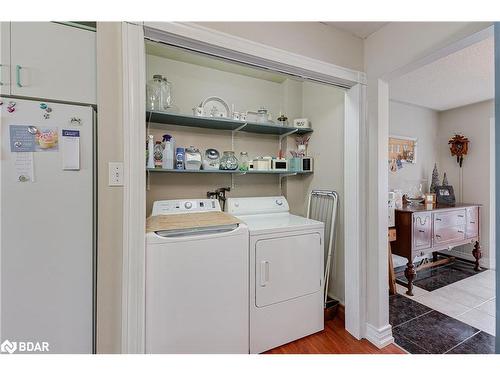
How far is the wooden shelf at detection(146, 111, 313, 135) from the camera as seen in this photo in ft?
6.13

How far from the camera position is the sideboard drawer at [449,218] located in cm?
272

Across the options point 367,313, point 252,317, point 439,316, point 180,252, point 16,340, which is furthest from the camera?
point 439,316

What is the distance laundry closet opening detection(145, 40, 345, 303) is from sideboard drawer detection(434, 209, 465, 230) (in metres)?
1.50

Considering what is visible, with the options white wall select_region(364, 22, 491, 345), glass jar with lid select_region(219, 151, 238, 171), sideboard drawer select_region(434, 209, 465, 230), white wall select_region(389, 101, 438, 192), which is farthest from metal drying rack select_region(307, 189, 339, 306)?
sideboard drawer select_region(434, 209, 465, 230)

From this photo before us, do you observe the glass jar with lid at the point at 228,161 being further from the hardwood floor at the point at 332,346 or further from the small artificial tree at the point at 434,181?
the small artificial tree at the point at 434,181

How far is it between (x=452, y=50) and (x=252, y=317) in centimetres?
212

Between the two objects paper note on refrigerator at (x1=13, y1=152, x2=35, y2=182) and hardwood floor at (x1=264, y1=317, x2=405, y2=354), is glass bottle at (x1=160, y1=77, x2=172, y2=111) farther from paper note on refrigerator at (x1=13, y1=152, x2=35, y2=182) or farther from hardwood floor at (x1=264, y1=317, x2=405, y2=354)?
hardwood floor at (x1=264, y1=317, x2=405, y2=354)

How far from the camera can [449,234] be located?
283 cm

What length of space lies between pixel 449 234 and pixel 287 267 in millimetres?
2482

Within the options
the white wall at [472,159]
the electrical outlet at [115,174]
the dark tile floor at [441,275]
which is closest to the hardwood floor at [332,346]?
the dark tile floor at [441,275]

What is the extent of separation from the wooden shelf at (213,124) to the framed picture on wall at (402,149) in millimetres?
1504

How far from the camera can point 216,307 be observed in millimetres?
1441

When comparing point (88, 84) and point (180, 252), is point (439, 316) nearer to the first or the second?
point (180, 252)
